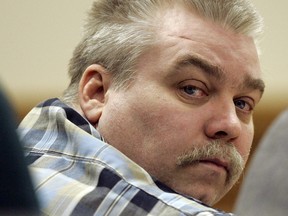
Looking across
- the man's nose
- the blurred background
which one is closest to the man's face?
the man's nose

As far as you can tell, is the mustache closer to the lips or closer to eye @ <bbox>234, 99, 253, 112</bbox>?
the lips

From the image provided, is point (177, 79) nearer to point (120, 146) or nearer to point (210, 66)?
point (210, 66)

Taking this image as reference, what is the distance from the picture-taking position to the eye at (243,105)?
5.28 feet

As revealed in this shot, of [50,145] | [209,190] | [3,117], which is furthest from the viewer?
[209,190]

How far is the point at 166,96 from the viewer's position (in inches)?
60.5

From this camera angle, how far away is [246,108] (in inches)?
64.0

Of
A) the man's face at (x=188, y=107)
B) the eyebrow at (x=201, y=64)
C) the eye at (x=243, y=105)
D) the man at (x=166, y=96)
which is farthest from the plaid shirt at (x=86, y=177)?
the eye at (x=243, y=105)

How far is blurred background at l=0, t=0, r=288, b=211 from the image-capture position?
3.38 meters

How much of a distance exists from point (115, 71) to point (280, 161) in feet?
2.46

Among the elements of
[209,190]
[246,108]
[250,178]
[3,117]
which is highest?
[3,117]

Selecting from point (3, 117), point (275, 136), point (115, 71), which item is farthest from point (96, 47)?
point (3, 117)

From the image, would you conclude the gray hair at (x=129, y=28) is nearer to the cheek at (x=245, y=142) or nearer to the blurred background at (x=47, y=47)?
the cheek at (x=245, y=142)

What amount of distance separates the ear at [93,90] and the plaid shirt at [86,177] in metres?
0.15

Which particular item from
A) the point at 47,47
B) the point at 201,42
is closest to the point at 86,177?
the point at 201,42
